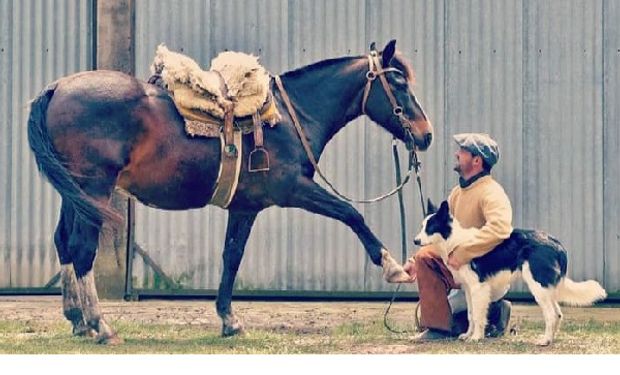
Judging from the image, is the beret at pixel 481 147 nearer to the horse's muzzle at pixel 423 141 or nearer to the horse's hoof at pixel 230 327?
the horse's muzzle at pixel 423 141

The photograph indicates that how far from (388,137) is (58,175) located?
3838 millimetres

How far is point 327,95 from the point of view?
28.2 feet

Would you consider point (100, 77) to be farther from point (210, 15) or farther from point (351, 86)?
point (210, 15)

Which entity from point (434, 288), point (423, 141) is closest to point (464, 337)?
point (434, 288)

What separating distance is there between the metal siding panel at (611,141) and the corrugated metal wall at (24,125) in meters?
4.45

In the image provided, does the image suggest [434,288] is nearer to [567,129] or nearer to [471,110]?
[471,110]

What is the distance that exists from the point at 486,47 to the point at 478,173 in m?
2.90

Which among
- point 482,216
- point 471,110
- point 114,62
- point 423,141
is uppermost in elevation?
point 114,62

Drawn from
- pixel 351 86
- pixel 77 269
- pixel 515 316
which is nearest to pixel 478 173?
pixel 351 86

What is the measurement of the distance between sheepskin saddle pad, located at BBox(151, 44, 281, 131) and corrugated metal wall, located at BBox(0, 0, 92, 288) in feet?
9.56

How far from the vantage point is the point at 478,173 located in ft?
27.2

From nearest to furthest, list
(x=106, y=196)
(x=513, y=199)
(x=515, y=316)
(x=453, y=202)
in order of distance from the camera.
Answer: (x=106, y=196) → (x=453, y=202) → (x=515, y=316) → (x=513, y=199)

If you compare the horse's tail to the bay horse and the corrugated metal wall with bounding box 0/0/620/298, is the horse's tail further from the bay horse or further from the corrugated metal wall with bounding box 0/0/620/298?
the corrugated metal wall with bounding box 0/0/620/298

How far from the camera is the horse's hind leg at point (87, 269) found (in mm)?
8055
